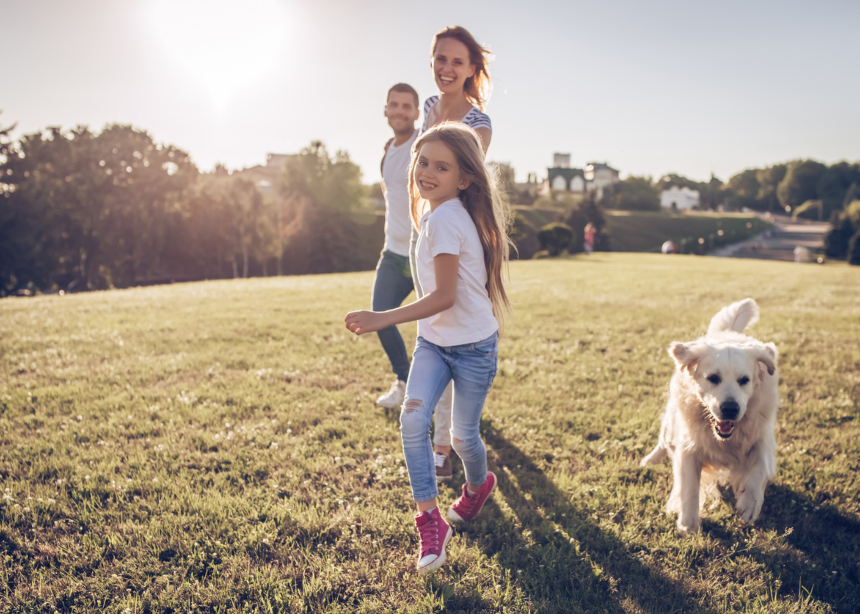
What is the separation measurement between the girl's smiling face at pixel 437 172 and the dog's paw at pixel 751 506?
275 centimetres

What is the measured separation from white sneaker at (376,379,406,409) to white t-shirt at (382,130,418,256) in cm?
138

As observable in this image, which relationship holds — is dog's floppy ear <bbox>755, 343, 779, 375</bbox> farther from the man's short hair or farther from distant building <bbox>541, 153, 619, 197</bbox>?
distant building <bbox>541, 153, 619, 197</bbox>

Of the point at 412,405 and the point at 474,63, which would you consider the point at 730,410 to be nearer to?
the point at 412,405

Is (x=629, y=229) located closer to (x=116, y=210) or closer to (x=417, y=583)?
(x=116, y=210)

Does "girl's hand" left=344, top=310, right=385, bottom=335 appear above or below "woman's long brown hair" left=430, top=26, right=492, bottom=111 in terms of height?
below

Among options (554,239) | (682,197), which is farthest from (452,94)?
(682,197)

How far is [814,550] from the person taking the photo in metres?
3.08

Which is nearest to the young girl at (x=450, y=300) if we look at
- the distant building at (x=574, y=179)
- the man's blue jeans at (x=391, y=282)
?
the man's blue jeans at (x=391, y=282)

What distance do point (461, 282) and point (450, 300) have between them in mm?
180

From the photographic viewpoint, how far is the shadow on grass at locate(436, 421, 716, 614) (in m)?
2.64

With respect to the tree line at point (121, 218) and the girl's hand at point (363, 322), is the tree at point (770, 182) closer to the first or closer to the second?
the tree line at point (121, 218)

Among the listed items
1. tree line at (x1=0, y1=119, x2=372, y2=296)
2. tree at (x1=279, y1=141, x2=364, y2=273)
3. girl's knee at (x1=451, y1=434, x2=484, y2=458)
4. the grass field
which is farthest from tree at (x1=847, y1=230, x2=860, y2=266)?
girl's knee at (x1=451, y1=434, x2=484, y2=458)

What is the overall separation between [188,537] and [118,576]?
1.31 feet

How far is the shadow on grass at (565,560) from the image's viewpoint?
264 cm
